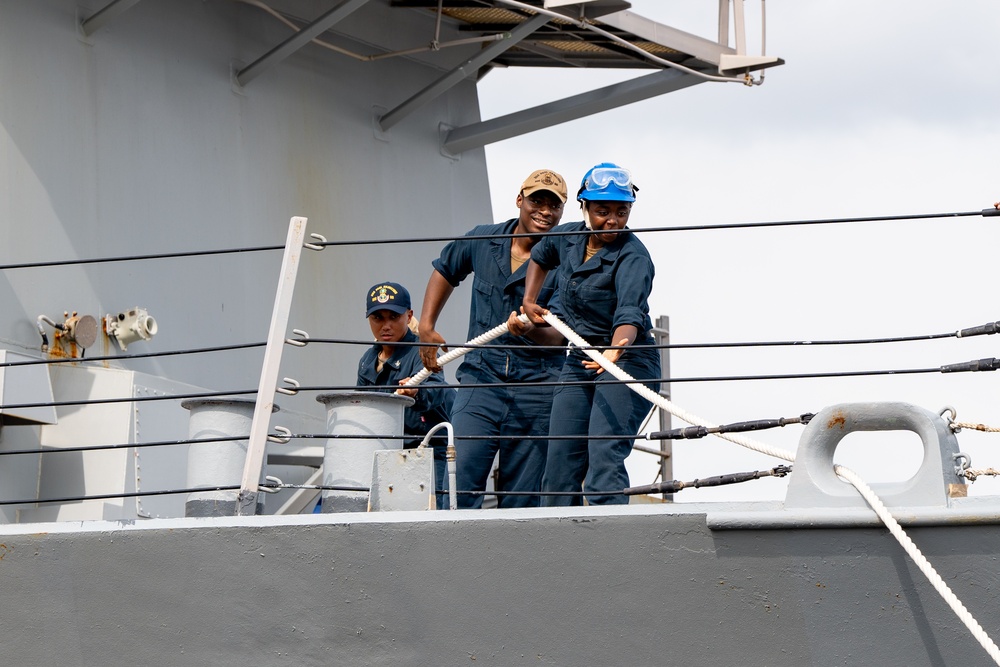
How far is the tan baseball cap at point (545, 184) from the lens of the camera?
4.52m

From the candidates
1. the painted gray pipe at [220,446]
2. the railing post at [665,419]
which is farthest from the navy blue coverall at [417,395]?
the railing post at [665,419]

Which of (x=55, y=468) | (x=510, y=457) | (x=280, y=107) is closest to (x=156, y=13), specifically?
(x=280, y=107)

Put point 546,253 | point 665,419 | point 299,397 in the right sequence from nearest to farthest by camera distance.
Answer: point 546,253 → point 299,397 → point 665,419

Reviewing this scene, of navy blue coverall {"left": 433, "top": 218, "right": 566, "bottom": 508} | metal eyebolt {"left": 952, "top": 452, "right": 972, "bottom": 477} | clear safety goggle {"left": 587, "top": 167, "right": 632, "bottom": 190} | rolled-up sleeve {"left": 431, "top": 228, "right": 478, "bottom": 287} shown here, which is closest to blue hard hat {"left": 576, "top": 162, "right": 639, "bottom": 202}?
clear safety goggle {"left": 587, "top": 167, "right": 632, "bottom": 190}

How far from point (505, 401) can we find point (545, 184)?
2.29 ft

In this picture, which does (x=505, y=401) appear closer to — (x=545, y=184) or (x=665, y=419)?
(x=545, y=184)

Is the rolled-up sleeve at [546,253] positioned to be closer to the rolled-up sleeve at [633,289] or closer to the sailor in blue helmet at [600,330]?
the sailor in blue helmet at [600,330]

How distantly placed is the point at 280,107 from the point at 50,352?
73.1 inches

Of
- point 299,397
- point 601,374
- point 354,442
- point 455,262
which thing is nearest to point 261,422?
point 354,442

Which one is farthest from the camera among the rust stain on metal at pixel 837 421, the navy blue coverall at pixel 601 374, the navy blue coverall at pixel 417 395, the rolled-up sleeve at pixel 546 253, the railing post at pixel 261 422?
the navy blue coverall at pixel 417 395

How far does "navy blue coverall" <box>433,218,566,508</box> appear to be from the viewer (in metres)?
4.40

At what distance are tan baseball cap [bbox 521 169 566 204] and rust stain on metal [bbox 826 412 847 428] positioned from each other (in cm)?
185

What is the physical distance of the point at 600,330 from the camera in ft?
13.9

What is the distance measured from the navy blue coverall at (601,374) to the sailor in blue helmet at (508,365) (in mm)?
125
